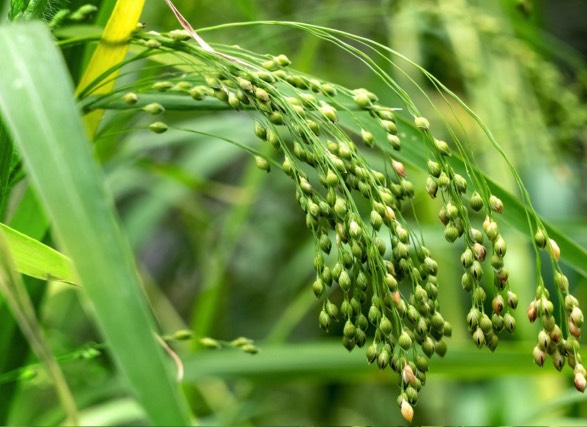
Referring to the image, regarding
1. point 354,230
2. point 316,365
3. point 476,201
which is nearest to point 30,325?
point 354,230

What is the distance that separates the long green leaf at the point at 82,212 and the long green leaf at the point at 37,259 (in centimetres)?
12

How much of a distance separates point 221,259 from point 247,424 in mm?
299

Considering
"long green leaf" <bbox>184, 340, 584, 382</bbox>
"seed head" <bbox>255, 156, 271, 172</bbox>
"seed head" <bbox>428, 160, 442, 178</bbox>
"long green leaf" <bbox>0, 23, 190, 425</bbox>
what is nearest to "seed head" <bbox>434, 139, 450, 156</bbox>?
"seed head" <bbox>428, 160, 442, 178</bbox>

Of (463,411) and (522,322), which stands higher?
(522,322)

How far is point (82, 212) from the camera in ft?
1.15

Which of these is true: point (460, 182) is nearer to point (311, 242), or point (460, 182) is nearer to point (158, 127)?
point (158, 127)

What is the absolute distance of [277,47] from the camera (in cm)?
116

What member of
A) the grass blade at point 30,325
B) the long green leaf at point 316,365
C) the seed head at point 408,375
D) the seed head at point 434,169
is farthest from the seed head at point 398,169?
the long green leaf at point 316,365

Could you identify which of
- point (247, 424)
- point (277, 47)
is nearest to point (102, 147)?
point (277, 47)

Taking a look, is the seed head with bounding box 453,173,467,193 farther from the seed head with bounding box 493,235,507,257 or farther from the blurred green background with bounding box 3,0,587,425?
the blurred green background with bounding box 3,0,587,425

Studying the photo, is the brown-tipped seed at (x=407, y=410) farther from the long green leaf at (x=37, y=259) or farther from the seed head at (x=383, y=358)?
the long green leaf at (x=37, y=259)

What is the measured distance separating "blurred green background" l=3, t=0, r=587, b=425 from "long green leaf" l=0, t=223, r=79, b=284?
0.18m

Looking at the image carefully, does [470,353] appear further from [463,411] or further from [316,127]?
[316,127]

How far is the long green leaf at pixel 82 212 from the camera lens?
1.08 feet
